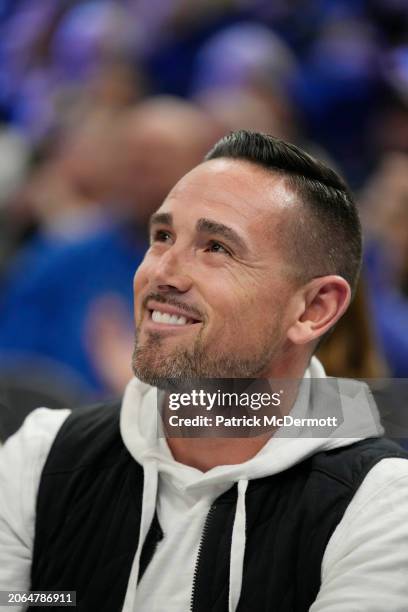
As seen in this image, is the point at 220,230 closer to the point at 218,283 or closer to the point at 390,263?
the point at 218,283

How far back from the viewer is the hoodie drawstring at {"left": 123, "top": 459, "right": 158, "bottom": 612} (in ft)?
3.69

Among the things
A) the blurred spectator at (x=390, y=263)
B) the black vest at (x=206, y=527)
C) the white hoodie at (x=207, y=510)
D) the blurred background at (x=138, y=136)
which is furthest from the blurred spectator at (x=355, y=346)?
the black vest at (x=206, y=527)

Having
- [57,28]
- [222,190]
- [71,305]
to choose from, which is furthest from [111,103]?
[222,190]

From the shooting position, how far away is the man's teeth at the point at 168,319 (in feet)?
3.73

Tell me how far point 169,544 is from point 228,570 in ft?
0.29

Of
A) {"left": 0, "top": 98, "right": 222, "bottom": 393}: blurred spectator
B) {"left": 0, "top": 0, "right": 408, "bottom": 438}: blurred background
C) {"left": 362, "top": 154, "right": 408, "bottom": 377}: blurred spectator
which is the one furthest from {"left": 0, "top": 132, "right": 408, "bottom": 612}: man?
{"left": 362, "top": 154, "right": 408, "bottom": 377}: blurred spectator

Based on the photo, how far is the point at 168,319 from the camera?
1.14 metres

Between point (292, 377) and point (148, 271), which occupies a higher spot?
point (148, 271)

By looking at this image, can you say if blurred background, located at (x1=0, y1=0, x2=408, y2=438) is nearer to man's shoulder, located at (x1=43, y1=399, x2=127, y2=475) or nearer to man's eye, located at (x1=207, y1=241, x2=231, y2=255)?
man's shoulder, located at (x1=43, y1=399, x2=127, y2=475)

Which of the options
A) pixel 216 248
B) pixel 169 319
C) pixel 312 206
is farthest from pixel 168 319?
pixel 312 206

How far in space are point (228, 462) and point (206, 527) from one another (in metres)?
0.10

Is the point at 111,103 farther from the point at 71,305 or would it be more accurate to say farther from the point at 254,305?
the point at 254,305

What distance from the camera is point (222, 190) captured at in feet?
3.85

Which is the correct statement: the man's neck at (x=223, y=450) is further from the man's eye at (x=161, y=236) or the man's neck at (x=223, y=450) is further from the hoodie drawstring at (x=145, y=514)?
the man's eye at (x=161, y=236)
